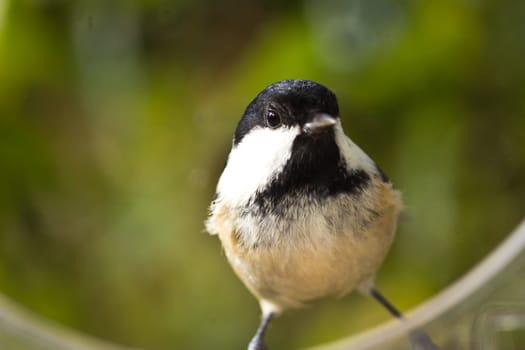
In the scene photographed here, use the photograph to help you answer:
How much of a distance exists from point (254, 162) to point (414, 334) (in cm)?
25

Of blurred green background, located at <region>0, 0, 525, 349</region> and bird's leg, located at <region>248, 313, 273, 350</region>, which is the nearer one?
bird's leg, located at <region>248, 313, 273, 350</region>

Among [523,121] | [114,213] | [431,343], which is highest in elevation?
[523,121]

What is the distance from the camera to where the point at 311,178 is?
656 mm

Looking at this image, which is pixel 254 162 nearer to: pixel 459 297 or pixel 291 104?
pixel 291 104

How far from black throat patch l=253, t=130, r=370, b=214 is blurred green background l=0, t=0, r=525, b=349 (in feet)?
0.14

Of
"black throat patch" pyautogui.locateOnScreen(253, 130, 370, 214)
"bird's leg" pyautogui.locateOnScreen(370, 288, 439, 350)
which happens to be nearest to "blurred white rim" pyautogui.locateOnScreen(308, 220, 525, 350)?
"bird's leg" pyautogui.locateOnScreen(370, 288, 439, 350)

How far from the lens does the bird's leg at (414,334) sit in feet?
2.35

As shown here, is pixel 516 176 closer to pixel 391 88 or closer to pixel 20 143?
pixel 391 88

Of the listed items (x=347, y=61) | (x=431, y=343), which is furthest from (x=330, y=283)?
(x=347, y=61)

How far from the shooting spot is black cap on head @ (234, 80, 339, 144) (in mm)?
558

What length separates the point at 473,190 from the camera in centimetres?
107

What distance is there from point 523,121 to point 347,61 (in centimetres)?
32

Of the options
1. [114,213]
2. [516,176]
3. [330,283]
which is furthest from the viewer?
[114,213]

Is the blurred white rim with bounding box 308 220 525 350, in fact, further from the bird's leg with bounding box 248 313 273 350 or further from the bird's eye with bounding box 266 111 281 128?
the bird's eye with bounding box 266 111 281 128
